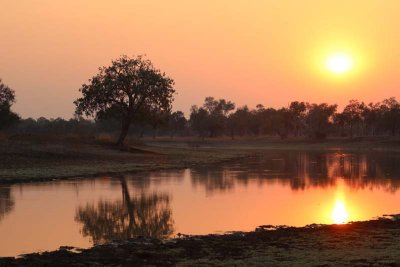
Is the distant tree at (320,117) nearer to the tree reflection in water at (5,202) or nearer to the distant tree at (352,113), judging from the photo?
the distant tree at (352,113)

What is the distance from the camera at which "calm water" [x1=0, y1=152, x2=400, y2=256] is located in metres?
20.1

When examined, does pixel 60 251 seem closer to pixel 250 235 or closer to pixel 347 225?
pixel 250 235

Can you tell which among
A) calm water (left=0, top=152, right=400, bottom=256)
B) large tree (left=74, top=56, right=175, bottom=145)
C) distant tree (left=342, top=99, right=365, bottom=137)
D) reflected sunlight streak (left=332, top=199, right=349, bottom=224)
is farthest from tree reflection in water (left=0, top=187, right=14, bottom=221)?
distant tree (left=342, top=99, right=365, bottom=137)

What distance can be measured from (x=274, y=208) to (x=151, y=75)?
55.6 m

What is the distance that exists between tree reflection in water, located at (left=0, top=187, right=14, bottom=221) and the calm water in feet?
0.14

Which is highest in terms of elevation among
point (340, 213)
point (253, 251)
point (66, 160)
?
point (66, 160)

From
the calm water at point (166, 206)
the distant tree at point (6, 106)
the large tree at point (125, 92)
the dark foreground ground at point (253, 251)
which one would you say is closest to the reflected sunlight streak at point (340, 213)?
the calm water at point (166, 206)

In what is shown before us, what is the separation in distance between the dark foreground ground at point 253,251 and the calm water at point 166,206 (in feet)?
6.28

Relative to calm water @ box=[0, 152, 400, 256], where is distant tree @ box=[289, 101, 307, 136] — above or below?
above

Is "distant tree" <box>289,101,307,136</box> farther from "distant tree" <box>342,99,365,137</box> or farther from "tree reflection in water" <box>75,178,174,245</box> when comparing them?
"tree reflection in water" <box>75,178,174,245</box>

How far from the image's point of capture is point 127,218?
77.5ft

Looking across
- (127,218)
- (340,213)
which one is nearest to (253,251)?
(127,218)

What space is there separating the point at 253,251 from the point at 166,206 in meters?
12.2

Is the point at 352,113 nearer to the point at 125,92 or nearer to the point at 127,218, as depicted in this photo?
the point at 125,92
